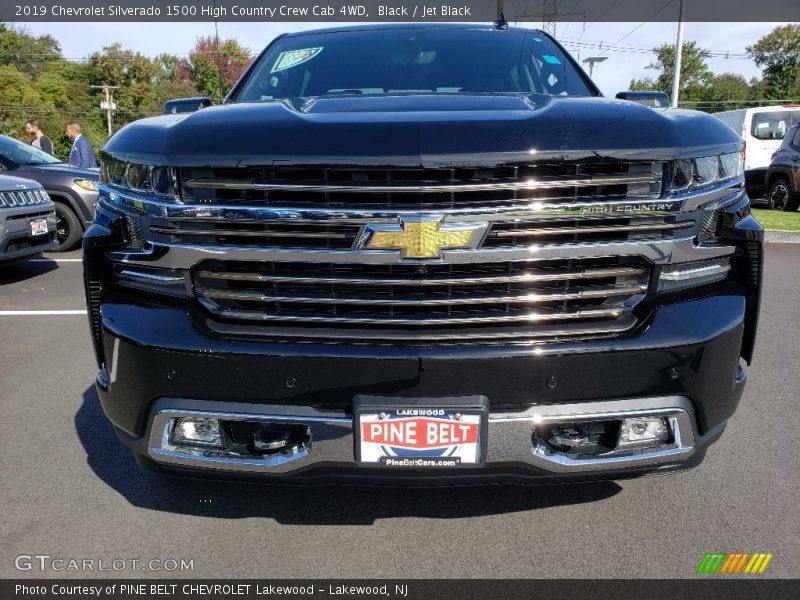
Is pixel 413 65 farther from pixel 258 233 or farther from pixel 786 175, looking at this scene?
pixel 786 175

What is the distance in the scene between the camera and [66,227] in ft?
32.3

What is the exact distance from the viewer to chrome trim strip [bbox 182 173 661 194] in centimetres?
210

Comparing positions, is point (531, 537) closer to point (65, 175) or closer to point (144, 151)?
point (144, 151)

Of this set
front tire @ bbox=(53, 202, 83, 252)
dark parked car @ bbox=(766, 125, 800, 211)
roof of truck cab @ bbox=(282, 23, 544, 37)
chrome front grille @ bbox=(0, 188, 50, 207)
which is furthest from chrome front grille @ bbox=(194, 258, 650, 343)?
dark parked car @ bbox=(766, 125, 800, 211)

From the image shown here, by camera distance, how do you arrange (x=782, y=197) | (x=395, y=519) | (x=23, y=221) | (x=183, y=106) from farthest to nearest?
1. (x=782, y=197)
2. (x=23, y=221)
3. (x=183, y=106)
4. (x=395, y=519)

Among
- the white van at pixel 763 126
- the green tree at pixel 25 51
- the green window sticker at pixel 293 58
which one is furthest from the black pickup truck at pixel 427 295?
the green tree at pixel 25 51

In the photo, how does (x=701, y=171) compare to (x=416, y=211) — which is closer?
(x=416, y=211)

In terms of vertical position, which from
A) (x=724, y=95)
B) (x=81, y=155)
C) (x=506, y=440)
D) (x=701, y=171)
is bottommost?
(x=506, y=440)

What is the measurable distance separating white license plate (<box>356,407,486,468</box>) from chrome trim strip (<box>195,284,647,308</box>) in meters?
0.33

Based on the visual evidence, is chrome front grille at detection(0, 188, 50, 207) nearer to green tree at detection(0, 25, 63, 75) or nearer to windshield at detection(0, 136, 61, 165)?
windshield at detection(0, 136, 61, 165)

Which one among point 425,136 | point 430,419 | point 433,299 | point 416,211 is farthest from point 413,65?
point 430,419

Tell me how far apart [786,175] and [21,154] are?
13.1 m

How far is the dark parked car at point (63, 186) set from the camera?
31.5 ft

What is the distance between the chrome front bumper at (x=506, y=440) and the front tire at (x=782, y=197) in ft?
42.4
